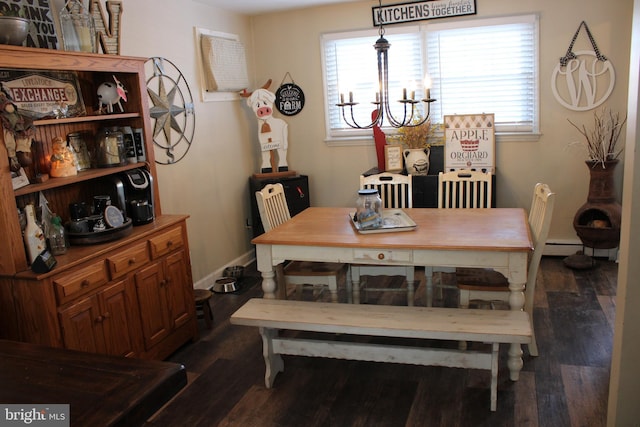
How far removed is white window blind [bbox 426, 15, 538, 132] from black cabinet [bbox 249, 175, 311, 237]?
4.89ft

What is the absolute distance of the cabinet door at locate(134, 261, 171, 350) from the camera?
10.2ft

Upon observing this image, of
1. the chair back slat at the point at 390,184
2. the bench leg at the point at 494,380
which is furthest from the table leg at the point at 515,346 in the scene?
the chair back slat at the point at 390,184

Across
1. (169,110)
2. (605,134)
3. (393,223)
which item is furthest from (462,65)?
(169,110)

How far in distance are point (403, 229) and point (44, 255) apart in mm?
1851

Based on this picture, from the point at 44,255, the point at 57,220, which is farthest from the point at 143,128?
the point at 44,255

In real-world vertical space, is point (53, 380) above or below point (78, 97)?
below

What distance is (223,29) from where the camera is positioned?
16.2 ft

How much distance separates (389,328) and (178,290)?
146 cm

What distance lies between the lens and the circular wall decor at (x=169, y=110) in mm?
4008

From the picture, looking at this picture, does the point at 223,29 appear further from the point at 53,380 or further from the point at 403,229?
the point at 53,380

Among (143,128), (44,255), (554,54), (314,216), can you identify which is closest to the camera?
(44,255)

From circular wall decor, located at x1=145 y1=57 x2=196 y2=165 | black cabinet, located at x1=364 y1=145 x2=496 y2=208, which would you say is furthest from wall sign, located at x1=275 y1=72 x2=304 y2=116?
black cabinet, located at x1=364 y1=145 x2=496 y2=208

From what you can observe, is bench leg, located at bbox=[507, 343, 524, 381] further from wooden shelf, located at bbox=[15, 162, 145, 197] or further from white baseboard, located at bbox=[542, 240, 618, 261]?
wooden shelf, located at bbox=[15, 162, 145, 197]

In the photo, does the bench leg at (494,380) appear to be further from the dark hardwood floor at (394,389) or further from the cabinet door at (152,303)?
the cabinet door at (152,303)
